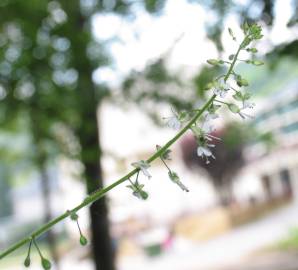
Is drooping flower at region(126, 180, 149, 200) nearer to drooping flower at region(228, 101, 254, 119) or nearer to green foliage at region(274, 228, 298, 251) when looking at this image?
drooping flower at region(228, 101, 254, 119)

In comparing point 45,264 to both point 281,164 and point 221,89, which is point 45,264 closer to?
point 221,89

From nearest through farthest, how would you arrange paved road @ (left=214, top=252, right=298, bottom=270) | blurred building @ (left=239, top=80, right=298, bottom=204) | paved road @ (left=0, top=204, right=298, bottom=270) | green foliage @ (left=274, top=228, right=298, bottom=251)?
paved road @ (left=214, top=252, right=298, bottom=270) → paved road @ (left=0, top=204, right=298, bottom=270) → green foliage @ (left=274, top=228, right=298, bottom=251) → blurred building @ (left=239, top=80, right=298, bottom=204)

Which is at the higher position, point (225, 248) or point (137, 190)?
point (225, 248)

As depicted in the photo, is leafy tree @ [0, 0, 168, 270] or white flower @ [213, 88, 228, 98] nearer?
white flower @ [213, 88, 228, 98]

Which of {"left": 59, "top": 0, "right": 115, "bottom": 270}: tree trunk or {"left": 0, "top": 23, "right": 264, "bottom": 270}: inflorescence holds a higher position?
{"left": 59, "top": 0, "right": 115, "bottom": 270}: tree trunk

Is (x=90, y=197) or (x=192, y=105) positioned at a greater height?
(x=192, y=105)

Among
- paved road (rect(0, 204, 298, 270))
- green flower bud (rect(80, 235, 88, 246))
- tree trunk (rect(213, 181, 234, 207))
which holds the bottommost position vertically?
green flower bud (rect(80, 235, 88, 246))

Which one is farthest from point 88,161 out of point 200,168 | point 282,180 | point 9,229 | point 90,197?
point 9,229

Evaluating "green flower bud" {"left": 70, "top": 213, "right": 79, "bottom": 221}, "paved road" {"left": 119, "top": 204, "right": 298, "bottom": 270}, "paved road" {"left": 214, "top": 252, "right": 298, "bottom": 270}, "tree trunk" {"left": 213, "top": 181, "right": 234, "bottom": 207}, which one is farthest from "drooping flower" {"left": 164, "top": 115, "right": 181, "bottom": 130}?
"tree trunk" {"left": 213, "top": 181, "right": 234, "bottom": 207}

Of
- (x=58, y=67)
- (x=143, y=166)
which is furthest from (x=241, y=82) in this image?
(x=58, y=67)

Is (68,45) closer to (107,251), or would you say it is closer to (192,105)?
(192,105)

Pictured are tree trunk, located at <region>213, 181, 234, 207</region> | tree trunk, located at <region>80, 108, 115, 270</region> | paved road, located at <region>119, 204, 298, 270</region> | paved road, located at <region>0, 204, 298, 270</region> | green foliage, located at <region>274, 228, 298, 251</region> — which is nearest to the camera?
tree trunk, located at <region>80, 108, 115, 270</region>
